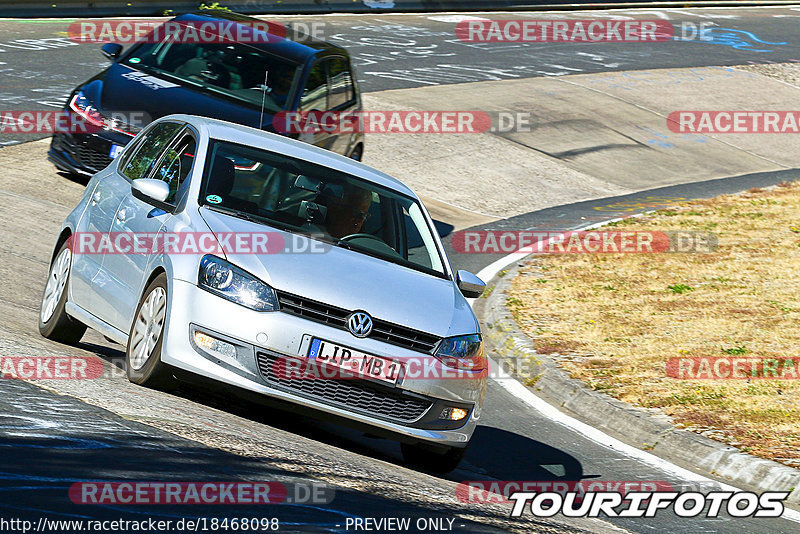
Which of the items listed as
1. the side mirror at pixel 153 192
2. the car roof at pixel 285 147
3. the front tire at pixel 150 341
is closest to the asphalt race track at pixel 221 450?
the front tire at pixel 150 341

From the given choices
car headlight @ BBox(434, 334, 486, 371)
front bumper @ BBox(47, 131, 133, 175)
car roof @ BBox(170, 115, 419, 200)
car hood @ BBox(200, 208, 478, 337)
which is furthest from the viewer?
front bumper @ BBox(47, 131, 133, 175)

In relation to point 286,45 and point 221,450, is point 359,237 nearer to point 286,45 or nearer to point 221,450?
point 221,450

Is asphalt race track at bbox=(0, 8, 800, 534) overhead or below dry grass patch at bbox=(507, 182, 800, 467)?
overhead

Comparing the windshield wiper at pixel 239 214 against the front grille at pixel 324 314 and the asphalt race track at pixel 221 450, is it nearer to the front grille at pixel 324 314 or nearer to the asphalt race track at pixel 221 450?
the front grille at pixel 324 314

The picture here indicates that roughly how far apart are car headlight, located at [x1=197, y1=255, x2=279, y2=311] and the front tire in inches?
11.6

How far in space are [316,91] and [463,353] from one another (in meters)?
6.97

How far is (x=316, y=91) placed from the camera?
42.9ft

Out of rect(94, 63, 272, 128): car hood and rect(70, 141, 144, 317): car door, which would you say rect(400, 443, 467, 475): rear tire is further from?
rect(94, 63, 272, 128): car hood

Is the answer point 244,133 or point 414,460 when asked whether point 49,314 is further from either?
point 414,460

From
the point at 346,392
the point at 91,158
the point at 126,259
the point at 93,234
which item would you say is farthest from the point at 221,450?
the point at 91,158

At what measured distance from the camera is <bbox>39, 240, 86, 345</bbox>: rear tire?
7754 millimetres

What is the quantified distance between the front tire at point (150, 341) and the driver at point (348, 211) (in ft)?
3.90

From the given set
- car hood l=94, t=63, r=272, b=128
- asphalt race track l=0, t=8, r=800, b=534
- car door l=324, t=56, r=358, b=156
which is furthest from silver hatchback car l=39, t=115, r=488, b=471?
car door l=324, t=56, r=358, b=156

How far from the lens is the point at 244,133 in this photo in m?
7.80
